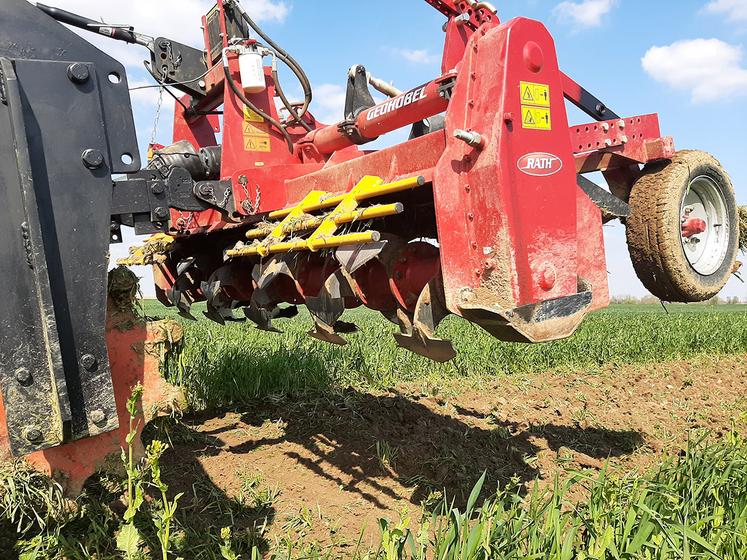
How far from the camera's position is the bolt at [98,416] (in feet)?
7.05

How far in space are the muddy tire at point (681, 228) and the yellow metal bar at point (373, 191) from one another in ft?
4.27

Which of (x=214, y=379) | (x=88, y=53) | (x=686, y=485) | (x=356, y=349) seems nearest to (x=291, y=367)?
(x=214, y=379)

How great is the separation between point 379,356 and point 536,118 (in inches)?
195

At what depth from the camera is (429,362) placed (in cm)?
760

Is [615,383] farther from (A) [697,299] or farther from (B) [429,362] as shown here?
(A) [697,299]

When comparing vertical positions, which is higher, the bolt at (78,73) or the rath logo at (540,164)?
the bolt at (78,73)

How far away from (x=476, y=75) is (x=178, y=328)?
1.69 meters

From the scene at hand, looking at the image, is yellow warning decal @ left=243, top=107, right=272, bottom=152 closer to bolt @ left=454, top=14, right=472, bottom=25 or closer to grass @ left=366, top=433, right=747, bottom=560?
bolt @ left=454, top=14, right=472, bottom=25

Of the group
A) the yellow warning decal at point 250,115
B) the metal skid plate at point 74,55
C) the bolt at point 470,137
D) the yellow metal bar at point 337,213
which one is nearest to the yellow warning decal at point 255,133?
the yellow warning decal at point 250,115

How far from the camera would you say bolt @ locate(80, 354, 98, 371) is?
7.00 feet

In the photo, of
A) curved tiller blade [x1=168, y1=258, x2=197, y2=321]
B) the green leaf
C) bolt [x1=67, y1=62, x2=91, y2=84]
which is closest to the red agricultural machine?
bolt [x1=67, y1=62, x2=91, y2=84]

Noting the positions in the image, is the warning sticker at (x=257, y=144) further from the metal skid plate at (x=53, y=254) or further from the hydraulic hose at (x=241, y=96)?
the metal skid plate at (x=53, y=254)

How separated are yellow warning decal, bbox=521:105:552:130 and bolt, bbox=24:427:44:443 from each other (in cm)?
215

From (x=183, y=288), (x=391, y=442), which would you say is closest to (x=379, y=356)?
(x=391, y=442)
